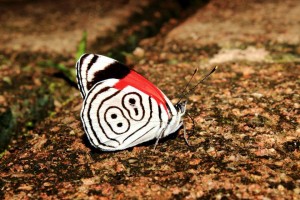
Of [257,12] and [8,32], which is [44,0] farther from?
[257,12]

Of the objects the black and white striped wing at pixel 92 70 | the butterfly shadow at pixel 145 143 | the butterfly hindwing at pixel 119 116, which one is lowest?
the butterfly shadow at pixel 145 143

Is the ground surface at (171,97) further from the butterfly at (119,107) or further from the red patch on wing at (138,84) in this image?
the red patch on wing at (138,84)

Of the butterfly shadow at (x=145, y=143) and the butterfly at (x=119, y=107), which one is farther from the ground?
the butterfly at (x=119, y=107)

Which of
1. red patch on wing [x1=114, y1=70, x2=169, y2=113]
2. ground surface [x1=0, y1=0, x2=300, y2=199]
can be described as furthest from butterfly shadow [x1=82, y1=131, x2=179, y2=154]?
red patch on wing [x1=114, y1=70, x2=169, y2=113]

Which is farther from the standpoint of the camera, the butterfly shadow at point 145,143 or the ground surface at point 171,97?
the butterfly shadow at point 145,143

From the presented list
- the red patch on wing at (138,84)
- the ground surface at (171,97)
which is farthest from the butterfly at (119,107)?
the ground surface at (171,97)

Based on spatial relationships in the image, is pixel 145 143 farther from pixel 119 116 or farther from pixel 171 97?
pixel 171 97

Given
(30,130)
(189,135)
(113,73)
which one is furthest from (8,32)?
(189,135)
